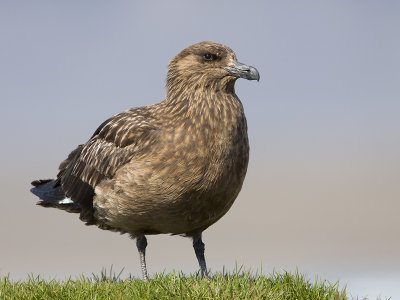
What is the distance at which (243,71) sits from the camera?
6.34 m

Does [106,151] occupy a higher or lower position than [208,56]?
lower

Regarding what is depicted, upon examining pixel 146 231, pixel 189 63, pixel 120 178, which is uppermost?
pixel 189 63

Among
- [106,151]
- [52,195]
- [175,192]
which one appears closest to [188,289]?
[175,192]

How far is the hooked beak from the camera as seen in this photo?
6270mm

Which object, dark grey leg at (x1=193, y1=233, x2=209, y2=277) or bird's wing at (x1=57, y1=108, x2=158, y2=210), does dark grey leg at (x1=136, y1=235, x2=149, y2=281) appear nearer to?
dark grey leg at (x1=193, y1=233, x2=209, y2=277)

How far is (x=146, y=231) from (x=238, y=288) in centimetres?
144

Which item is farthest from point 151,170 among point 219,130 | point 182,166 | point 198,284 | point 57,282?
point 57,282

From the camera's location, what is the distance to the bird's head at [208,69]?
6441 millimetres

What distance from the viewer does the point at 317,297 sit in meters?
5.90

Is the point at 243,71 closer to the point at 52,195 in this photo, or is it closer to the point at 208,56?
the point at 208,56

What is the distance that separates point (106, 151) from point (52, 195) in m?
1.51

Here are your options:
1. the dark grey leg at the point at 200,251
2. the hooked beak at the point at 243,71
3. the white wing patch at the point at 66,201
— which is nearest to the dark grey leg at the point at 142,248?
the dark grey leg at the point at 200,251

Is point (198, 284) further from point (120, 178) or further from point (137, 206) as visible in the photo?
point (120, 178)

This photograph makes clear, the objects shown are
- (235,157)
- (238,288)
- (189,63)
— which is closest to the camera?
(238,288)
